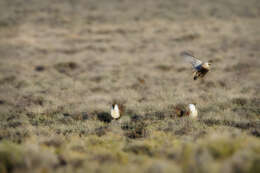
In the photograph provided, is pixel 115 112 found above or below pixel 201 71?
below

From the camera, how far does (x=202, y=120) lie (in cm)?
572

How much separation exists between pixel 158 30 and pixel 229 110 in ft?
45.2

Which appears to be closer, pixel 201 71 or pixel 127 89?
pixel 201 71

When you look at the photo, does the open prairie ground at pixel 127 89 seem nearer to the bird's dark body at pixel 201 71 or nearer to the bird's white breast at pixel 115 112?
the bird's white breast at pixel 115 112

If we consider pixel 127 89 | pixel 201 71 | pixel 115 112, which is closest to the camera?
pixel 201 71

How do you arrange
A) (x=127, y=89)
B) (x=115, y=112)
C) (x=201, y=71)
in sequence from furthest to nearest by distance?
(x=127, y=89) < (x=115, y=112) < (x=201, y=71)

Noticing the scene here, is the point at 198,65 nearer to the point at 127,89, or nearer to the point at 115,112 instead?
the point at 115,112

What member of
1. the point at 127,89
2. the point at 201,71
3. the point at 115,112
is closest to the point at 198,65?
the point at 201,71

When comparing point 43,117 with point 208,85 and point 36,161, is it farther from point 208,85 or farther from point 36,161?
point 208,85

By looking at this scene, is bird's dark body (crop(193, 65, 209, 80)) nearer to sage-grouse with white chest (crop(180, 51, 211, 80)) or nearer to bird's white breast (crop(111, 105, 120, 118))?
sage-grouse with white chest (crop(180, 51, 211, 80))

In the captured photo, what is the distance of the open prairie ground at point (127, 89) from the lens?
343cm

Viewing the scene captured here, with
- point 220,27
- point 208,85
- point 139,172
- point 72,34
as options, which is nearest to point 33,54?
point 72,34

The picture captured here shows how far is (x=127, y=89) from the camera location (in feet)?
30.3

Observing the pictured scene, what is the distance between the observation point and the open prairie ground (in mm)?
3430
